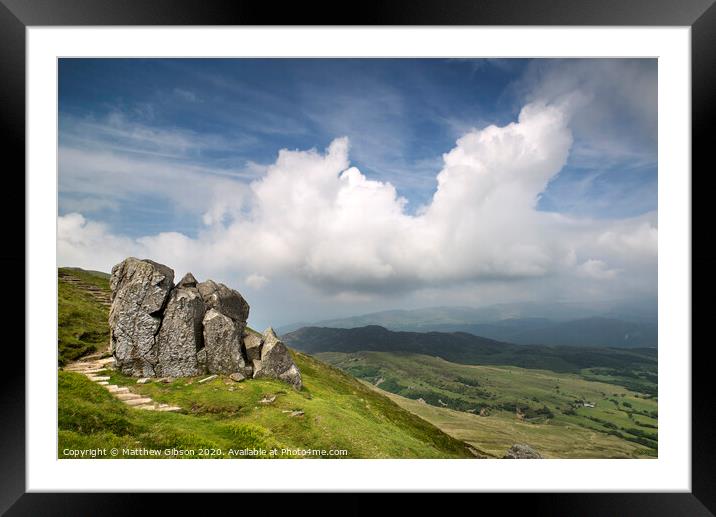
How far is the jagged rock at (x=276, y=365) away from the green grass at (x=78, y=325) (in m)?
5.46

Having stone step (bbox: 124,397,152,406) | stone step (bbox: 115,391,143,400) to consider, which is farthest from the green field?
stone step (bbox: 115,391,143,400)

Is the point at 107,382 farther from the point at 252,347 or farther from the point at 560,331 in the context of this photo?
the point at 560,331

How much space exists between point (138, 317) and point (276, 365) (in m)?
4.58

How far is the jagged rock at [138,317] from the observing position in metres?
8.68

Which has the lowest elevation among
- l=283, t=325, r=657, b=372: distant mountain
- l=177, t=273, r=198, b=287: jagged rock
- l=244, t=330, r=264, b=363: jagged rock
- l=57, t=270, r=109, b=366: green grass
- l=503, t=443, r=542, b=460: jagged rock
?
l=283, t=325, r=657, b=372: distant mountain

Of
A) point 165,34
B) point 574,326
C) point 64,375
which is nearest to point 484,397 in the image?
point 574,326

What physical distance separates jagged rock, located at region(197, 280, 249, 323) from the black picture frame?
507 centimetres

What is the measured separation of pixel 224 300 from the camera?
10039 mm

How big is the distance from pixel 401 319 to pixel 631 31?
85.6 feet

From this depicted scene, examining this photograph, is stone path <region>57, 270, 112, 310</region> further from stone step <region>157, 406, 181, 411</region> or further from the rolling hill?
the rolling hill

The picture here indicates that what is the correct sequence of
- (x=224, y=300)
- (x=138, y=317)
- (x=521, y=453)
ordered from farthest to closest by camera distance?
(x=224, y=300), (x=138, y=317), (x=521, y=453)

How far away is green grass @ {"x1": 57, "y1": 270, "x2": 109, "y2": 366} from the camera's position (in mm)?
8852

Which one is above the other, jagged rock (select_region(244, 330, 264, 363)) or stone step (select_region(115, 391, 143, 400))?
jagged rock (select_region(244, 330, 264, 363))

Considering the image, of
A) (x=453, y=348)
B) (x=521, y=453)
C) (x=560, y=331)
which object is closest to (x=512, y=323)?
(x=560, y=331)
